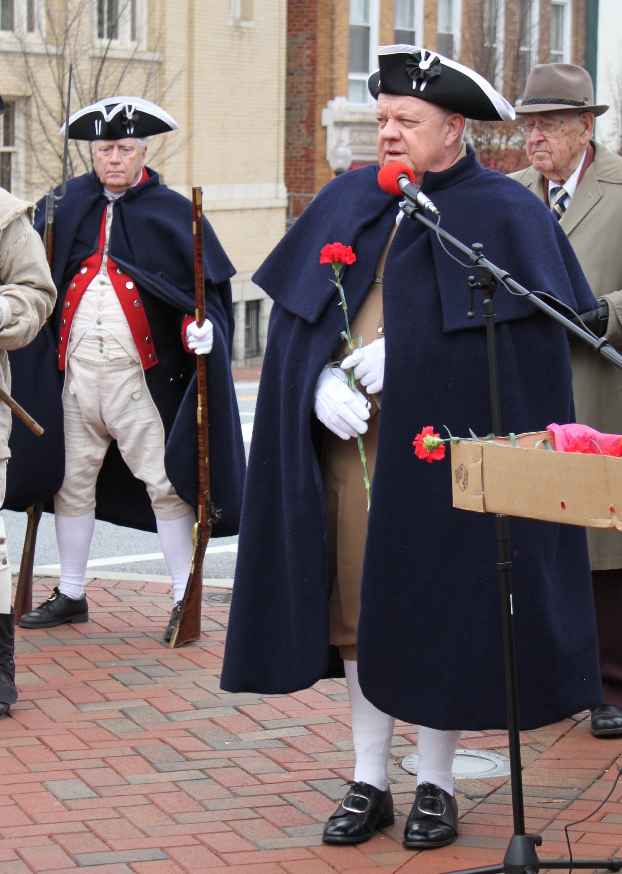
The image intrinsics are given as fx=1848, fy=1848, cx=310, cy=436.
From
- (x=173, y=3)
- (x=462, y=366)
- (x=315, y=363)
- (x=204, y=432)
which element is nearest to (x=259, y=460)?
(x=315, y=363)

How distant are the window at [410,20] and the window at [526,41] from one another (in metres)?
1.97

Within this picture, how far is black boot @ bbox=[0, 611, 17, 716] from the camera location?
6.27m

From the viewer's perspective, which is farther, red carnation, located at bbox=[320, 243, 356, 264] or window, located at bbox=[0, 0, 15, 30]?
window, located at bbox=[0, 0, 15, 30]

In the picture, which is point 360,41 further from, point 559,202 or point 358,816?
point 358,816

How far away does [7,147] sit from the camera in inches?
1003

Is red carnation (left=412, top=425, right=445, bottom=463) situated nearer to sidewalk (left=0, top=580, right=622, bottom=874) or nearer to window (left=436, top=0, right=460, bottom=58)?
sidewalk (left=0, top=580, right=622, bottom=874)

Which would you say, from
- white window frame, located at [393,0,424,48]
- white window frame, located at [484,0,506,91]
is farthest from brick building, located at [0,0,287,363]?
white window frame, located at [484,0,506,91]

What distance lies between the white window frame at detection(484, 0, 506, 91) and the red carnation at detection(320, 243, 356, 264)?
29497 mm

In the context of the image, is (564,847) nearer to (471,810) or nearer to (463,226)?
(471,810)

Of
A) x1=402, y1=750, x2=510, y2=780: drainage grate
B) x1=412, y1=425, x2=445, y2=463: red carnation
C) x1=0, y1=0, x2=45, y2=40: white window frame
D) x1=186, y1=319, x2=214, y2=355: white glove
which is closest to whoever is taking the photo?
x1=412, y1=425, x2=445, y2=463: red carnation

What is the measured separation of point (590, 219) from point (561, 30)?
3316 centimetres

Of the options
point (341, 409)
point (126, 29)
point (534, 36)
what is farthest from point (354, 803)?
point (534, 36)

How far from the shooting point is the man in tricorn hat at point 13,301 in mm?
6141

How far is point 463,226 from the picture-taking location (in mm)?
4801
